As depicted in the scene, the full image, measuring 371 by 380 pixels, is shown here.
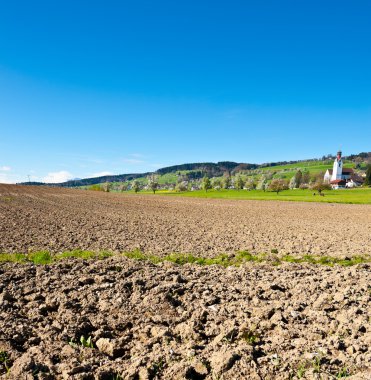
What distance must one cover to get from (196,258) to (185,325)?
7.88 m

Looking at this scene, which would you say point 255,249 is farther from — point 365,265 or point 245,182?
point 245,182

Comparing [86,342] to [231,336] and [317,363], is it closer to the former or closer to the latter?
[231,336]

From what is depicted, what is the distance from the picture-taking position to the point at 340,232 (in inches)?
998

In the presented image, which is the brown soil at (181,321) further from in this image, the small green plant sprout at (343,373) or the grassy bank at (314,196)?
the grassy bank at (314,196)

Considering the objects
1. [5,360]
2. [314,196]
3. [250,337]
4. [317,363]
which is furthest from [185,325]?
[314,196]

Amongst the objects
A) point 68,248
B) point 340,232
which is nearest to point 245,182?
point 340,232

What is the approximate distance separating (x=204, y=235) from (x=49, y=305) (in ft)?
52.1

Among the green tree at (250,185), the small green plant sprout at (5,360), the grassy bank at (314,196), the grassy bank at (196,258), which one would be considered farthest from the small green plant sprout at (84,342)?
the green tree at (250,185)

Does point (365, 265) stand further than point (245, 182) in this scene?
No

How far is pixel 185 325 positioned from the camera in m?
6.99

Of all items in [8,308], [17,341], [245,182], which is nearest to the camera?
[17,341]

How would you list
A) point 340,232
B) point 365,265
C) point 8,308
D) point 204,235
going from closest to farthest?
point 8,308
point 365,265
point 204,235
point 340,232

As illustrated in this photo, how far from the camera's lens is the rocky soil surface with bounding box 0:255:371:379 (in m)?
5.46

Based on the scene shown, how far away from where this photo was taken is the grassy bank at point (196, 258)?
1391 centimetres
